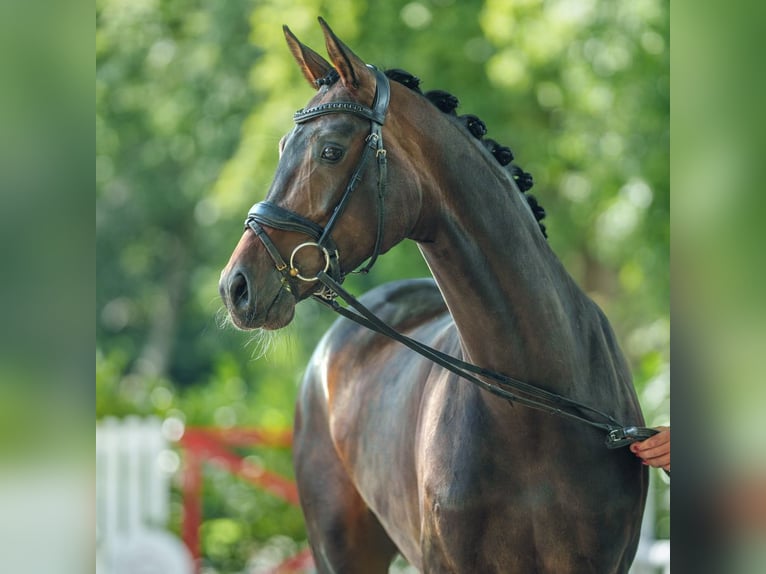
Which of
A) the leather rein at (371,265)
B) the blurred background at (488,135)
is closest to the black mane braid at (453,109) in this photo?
the leather rein at (371,265)

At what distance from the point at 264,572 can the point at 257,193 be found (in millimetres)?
3556

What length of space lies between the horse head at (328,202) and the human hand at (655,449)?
33.0 inches

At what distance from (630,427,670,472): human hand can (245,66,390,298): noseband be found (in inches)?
34.4

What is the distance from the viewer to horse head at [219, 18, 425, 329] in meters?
2.51

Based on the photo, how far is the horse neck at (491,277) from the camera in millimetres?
2711

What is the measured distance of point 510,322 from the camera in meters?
2.72

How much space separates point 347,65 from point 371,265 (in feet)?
1.67

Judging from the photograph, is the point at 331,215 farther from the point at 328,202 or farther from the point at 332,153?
the point at 332,153

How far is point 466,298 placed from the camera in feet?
8.93

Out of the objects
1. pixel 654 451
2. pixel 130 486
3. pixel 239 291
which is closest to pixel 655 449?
pixel 654 451

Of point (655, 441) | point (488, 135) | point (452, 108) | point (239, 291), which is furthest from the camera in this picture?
point (488, 135)

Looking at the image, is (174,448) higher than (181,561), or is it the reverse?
(174,448)
